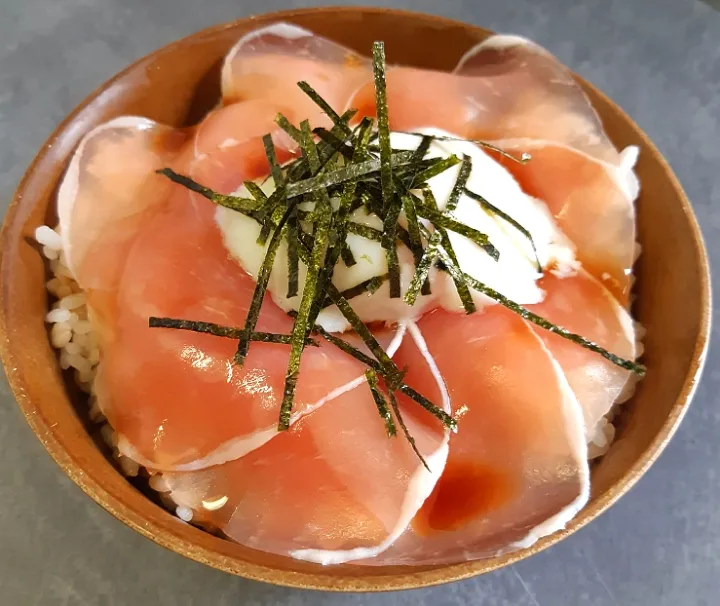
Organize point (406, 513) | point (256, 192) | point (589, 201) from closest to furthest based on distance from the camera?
point (406, 513)
point (256, 192)
point (589, 201)

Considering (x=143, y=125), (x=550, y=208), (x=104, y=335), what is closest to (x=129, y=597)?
(x=104, y=335)

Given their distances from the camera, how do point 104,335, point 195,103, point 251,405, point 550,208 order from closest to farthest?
point 251,405 → point 104,335 → point 550,208 → point 195,103

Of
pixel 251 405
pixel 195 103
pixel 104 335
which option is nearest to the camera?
pixel 251 405

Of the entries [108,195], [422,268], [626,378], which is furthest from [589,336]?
[108,195]

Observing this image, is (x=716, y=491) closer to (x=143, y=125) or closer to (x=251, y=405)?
(x=251, y=405)

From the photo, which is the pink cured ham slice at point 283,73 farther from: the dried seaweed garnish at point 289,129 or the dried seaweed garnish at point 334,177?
the dried seaweed garnish at point 334,177

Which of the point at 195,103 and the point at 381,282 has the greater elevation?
the point at 195,103

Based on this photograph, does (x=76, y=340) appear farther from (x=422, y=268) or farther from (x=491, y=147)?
(x=491, y=147)
